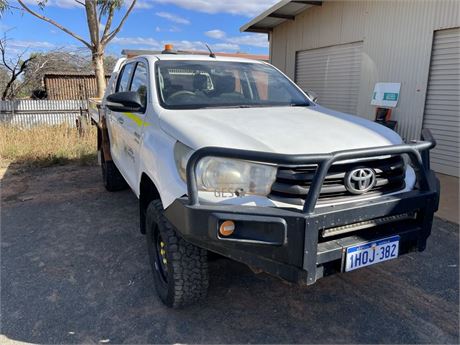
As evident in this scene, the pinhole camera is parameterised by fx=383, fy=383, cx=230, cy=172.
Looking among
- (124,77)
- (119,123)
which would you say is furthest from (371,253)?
(124,77)

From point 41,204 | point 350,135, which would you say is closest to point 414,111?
point 350,135

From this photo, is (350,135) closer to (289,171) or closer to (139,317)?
(289,171)

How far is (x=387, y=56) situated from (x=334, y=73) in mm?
2073

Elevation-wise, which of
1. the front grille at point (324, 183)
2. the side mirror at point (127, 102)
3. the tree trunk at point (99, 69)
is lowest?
the front grille at point (324, 183)

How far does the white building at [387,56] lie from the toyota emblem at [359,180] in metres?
5.71

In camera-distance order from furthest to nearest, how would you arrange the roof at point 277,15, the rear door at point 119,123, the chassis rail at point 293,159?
the roof at point 277,15 → the rear door at point 119,123 → the chassis rail at point 293,159

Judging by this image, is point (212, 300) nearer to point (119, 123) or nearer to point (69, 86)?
point (119, 123)

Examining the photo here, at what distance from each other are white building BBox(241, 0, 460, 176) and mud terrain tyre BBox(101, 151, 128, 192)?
586cm

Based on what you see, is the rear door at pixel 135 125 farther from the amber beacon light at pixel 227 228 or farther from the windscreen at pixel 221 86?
the amber beacon light at pixel 227 228

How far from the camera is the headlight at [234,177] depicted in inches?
89.4

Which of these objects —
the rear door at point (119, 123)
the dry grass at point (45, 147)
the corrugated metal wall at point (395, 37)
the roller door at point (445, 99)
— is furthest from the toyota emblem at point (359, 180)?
the dry grass at point (45, 147)

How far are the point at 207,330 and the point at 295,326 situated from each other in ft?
Result: 1.99

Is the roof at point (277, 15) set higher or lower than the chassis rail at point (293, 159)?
higher

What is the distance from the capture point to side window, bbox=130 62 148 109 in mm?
3457
